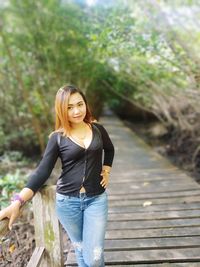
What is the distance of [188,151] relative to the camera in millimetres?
8531

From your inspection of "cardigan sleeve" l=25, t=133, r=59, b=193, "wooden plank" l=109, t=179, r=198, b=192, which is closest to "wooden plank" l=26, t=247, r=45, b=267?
"cardigan sleeve" l=25, t=133, r=59, b=193

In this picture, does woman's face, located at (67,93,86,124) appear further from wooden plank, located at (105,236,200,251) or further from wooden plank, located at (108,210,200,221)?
wooden plank, located at (108,210,200,221)

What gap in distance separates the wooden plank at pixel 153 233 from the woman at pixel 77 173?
107 centimetres

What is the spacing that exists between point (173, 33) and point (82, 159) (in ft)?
12.5

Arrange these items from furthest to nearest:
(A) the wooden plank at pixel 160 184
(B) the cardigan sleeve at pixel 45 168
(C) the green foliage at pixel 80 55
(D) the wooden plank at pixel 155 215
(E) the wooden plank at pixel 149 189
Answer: (C) the green foliage at pixel 80 55 → (A) the wooden plank at pixel 160 184 → (E) the wooden plank at pixel 149 189 → (D) the wooden plank at pixel 155 215 → (B) the cardigan sleeve at pixel 45 168

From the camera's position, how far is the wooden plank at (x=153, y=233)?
3.14m

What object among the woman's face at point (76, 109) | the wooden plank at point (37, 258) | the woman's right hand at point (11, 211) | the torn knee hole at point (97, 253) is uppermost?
the woman's face at point (76, 109)

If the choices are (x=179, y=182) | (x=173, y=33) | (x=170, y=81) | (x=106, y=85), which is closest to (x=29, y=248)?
(x=179, y=182)

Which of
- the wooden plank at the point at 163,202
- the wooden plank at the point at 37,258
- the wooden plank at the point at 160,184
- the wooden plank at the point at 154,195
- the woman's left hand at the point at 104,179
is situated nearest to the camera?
the woman's left hand at the point at 104,179

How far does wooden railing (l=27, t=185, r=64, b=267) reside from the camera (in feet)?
7.76

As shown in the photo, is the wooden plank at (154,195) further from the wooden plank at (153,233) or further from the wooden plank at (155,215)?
the wooden plank at (153,233)

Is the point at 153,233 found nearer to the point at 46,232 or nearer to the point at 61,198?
the point at 46,232

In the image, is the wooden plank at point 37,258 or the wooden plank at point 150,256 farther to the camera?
the wooden plank at point 150,256


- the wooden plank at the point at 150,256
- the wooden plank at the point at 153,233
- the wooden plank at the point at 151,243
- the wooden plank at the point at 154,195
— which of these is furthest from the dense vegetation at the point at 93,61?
the wooden plank at the point at 150,256
